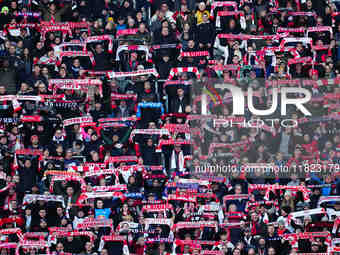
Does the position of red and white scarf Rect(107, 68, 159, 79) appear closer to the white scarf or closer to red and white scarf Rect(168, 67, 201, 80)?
red and white scarf Rect(168, 67, 201, 80)

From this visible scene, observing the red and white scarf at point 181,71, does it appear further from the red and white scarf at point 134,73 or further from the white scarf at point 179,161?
the white scarf at point 179,161

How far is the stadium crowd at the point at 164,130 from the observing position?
1984cm

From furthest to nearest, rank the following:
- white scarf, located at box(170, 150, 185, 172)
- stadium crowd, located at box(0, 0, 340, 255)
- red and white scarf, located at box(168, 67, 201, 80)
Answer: red and white scarf, located at box(168, 67, 201, 80), white scarf, located at box(170, 150, 185, 172), stadium crowd, located at box(0, 0, 340, 255)

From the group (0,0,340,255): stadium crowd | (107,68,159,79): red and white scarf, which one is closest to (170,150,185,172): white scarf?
(0,0,340,255): stadium crowd

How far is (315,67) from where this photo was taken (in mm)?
21641

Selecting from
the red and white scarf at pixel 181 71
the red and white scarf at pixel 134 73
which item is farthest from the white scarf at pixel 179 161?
the red and white scarf at pixel 134 73

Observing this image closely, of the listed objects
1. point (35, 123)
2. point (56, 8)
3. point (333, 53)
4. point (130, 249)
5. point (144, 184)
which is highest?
point (56, 8)

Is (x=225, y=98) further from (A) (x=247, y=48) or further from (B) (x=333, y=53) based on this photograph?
(B) (x=333, y=53)

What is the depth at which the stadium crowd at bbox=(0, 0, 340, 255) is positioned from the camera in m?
19.8

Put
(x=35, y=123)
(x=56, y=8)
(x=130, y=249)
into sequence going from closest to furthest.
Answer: (x=130, y=249)
(x=35, y=123)
(x=56, y=8)

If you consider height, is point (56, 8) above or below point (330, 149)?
above

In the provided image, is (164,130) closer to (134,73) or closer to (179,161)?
(179,161)

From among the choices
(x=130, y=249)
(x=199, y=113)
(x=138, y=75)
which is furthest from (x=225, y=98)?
(x=130, y=249)

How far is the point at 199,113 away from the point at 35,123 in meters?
4.15
